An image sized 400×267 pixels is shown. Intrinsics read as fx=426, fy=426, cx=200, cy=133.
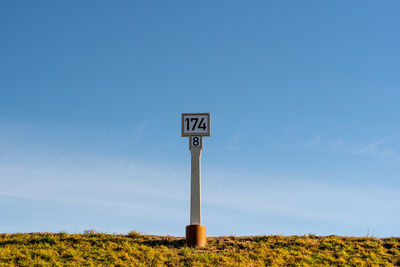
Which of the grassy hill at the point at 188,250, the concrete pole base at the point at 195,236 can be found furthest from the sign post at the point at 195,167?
the grassy hill at the point at 188,250

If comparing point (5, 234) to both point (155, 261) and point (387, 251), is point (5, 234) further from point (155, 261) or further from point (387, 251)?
point (387, 251)

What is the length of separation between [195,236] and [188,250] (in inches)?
29.1

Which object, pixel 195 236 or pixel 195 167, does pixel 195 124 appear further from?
pixel 195 236

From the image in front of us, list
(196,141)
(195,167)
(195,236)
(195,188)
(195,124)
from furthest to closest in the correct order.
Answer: (195,124)
(196,141)
(195,167)
(195,188)
(195,236)

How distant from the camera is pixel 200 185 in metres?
16.3

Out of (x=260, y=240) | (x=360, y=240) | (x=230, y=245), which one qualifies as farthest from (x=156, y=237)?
(x=360, y=240)

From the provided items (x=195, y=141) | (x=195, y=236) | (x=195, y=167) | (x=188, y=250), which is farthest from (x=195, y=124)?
(x=188, y=250)

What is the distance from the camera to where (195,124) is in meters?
16.9

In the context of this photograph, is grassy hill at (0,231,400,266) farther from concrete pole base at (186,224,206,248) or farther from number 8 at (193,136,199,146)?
number 8 at (193,136,199,146)

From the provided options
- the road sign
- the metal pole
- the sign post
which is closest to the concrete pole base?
the sign post

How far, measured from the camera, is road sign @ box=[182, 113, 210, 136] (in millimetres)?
16797

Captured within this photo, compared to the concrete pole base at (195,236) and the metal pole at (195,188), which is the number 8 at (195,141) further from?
the concrete pole base at (195,236)

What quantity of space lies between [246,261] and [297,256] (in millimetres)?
2047

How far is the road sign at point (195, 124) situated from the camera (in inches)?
661
